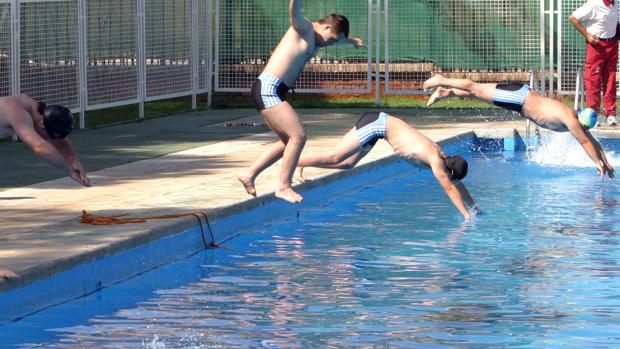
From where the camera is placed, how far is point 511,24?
21125 mm

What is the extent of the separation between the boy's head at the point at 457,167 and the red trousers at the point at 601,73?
7.71 m

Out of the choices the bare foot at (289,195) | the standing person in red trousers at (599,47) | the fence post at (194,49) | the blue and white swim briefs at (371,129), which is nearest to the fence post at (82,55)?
the fence post at (194,49)

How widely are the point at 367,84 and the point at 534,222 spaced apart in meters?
10.7

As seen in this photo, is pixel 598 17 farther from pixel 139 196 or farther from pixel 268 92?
pixel 139 196

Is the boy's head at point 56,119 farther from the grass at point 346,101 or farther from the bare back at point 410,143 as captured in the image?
the grass at point 346,101

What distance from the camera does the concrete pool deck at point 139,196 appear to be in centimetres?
812

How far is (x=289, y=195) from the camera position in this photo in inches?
420

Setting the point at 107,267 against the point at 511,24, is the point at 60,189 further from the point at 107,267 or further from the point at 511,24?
the point at 511,24

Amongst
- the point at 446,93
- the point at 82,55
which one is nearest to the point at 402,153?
the point at 446,93

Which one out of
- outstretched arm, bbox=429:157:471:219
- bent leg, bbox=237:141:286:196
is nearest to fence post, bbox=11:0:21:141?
bent leg, bbox=237:141:286:196

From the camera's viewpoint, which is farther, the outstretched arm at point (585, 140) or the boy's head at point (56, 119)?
the outstretched arm at point (585, 140)

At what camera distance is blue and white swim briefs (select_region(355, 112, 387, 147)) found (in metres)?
11.3

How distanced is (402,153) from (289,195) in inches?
43.1

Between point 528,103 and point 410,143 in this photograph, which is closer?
point 410,143
